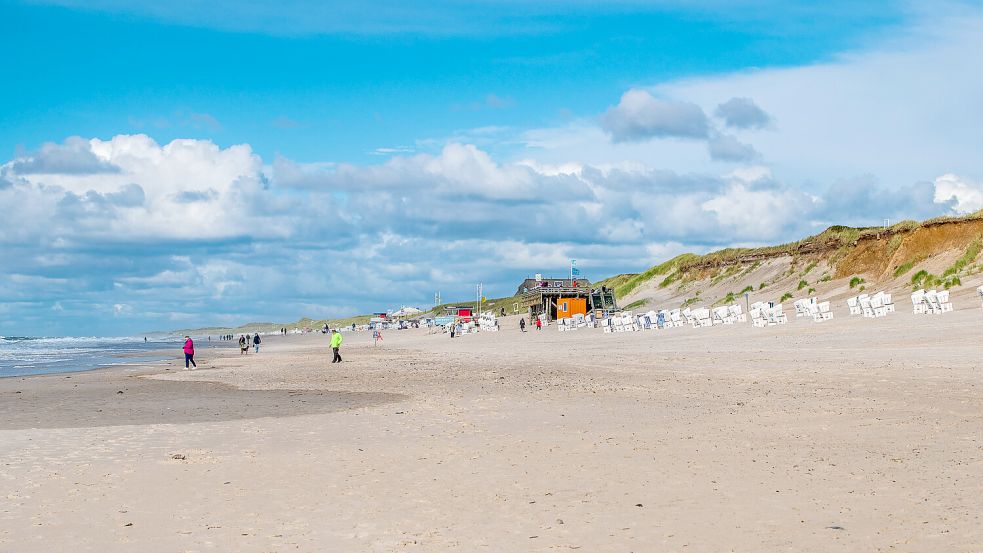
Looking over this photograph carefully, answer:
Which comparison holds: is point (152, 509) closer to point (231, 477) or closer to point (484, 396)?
point (231, 477)

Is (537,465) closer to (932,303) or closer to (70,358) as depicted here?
(932,303)

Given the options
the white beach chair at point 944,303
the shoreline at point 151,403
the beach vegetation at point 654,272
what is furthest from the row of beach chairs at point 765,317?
the beach vegetation at point 654,272

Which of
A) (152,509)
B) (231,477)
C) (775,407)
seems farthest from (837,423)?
(152,509)

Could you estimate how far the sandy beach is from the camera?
7.50 meters

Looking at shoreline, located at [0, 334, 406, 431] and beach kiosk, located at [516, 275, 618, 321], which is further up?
beach kiosk, located at [516, 275, 618, 321]

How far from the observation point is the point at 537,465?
10625mm

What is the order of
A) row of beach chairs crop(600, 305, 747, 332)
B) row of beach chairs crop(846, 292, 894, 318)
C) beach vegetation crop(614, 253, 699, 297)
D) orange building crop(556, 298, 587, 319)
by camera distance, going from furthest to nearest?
beach vegetation crop(614, 253, 699, 297)
orange building crop(556, 298, 587, 319)
row of beach chairs crop(600, 305, 747, 332)
row of beach chairs crop(846, 292, 894, 318)

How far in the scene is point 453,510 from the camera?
27.8 ft

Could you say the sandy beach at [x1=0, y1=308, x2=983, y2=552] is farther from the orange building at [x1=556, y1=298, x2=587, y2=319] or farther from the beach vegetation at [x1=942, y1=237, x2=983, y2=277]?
the orange building at [x1=556, y1=298, x2=587, y2=319]

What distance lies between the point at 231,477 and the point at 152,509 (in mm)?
1654

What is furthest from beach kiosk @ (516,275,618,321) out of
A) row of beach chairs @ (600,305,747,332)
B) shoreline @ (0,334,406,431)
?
shoreline @ (0,334,406,431)

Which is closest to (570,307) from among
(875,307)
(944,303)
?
(875,307)

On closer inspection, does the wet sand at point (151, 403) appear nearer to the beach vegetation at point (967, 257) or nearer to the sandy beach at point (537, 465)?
the sandy beach at point (537, 465)

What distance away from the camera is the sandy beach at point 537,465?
7.50m
